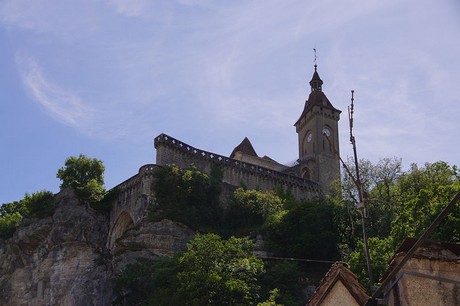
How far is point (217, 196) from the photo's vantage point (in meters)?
53.0

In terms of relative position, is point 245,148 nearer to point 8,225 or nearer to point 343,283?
point 8,225

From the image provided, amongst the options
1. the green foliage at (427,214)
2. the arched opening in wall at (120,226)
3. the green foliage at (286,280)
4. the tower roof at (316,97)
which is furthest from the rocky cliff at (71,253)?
the tower roof at (316,97)

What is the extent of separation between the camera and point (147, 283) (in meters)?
39.7

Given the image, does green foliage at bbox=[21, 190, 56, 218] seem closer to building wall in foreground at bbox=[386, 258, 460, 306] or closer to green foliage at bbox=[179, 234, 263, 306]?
green foliage at bbox=[179, 234, 263, 306]

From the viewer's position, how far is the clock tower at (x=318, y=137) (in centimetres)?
7000

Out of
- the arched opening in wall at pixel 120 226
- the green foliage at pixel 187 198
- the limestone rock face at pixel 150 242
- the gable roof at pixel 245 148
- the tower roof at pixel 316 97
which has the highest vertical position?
the tower roof at pixel 316 97

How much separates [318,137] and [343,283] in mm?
62958

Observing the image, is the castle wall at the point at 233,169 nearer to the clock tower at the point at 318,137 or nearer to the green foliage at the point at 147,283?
the clock tower at the point at 318,137

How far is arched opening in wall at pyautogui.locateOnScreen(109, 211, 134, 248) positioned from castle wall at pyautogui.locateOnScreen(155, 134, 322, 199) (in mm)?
5829

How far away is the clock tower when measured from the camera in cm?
7000

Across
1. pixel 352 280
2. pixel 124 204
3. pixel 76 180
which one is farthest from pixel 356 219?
pixel 352 280

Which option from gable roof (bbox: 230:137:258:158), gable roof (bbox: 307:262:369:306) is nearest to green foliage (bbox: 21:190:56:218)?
gable roof (bbox: 230:137:258:158)

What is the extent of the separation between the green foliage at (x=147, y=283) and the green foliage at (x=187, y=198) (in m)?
7.39

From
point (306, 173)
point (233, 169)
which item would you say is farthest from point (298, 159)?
point (233, 169)
